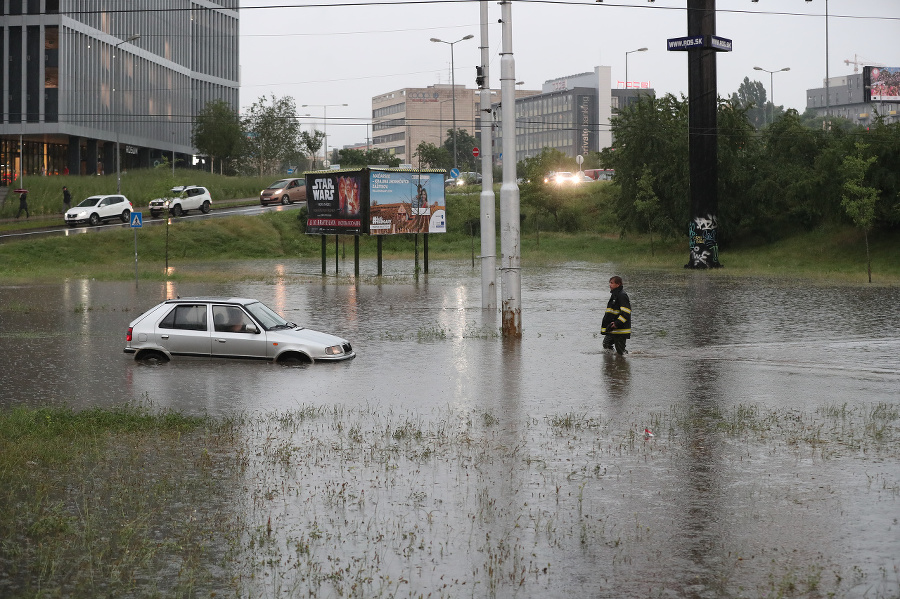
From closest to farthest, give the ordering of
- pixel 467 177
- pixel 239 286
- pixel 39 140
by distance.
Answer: pixel 239 286
pixel 39 140
pixel 467 177

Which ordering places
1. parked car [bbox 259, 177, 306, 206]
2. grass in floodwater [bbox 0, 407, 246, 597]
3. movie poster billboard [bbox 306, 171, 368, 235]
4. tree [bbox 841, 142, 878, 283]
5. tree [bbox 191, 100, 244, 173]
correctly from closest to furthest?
1. grass in floodwater [bbox 0, 407, 246, 597]
2. movie poster billboard [bbox 306, 171, 368, 235]
3. tree [bbox 841, 142, 878, 283]
4. parked car [bbox 259, 177, 306, 206]
5. tree [bbox 191, 100, 244, 173]

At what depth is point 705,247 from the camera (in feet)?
163

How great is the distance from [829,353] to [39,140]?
7715 cm

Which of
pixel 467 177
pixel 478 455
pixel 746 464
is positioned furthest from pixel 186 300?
pixel 467 177

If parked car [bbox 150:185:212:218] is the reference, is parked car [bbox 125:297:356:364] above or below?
below

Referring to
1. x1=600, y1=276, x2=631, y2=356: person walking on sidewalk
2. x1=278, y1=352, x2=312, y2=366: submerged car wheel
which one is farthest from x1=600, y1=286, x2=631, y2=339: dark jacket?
x1=278, y1=352, x2=312, y2=366: submerged car wheel

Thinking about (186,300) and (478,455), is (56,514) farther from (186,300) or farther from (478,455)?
(186,300)

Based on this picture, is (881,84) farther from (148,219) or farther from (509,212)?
(509,212)

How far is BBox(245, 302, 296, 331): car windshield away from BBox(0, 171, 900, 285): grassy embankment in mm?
22843

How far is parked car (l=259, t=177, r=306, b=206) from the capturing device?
73562 millimetres

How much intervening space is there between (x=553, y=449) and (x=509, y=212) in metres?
11.1

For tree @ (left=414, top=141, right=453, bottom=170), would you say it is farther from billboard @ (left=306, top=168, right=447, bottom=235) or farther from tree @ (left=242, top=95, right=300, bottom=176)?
billboard @ (left=306, top=168, right=447, bottom=235)

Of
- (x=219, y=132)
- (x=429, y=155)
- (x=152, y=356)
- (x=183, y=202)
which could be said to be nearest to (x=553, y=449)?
(x=152, y=356)

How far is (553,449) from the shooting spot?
11047 mm
